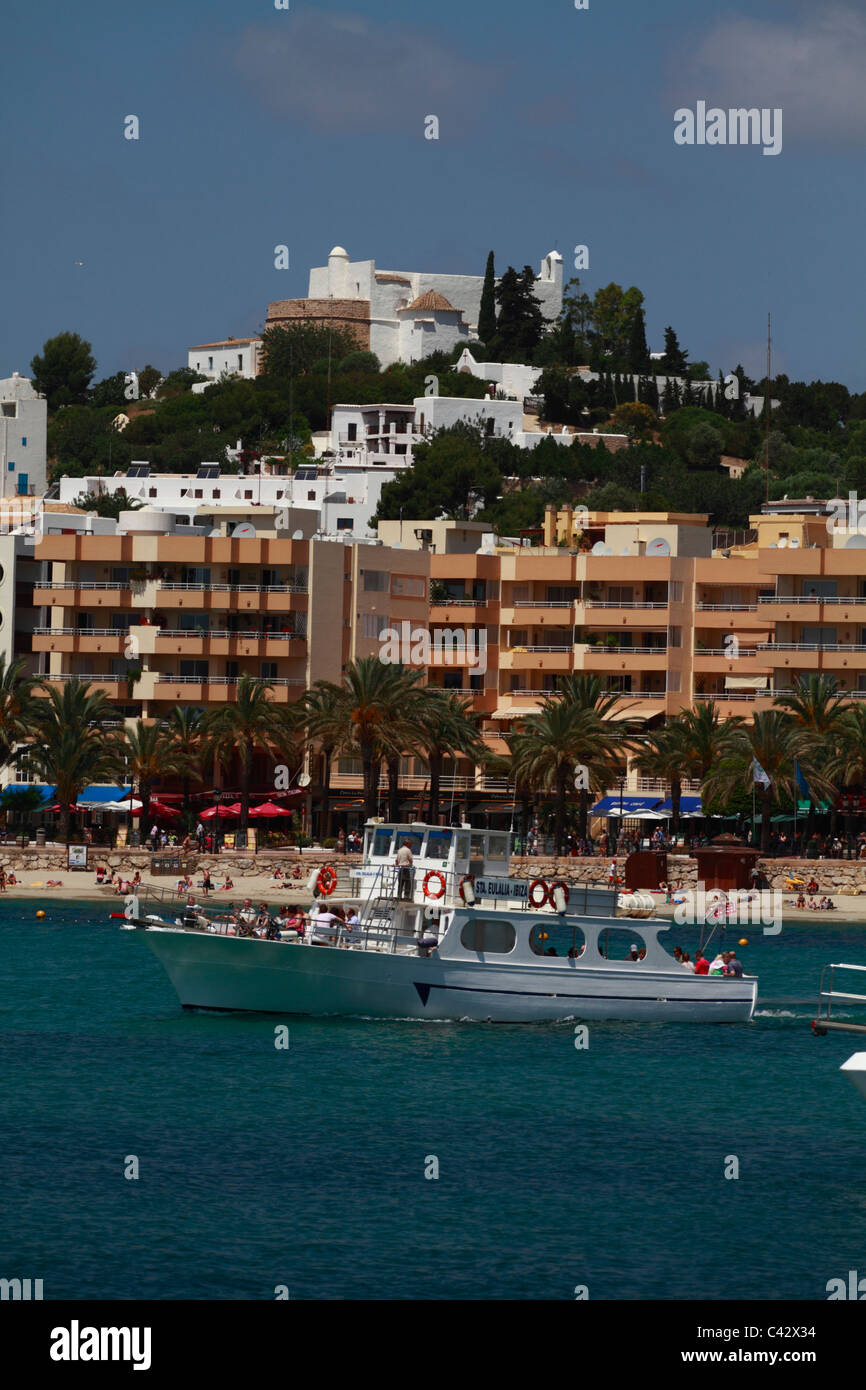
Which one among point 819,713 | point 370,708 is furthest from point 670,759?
point 370,708

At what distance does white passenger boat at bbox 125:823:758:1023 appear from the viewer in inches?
2009

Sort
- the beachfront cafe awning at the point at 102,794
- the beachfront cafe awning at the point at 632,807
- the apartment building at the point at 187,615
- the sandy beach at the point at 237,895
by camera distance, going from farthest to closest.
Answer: the apartment building at the point at 187,615
the beachfront cafe awning at the point at 102,794
the beachfront cafe awning at the point at 632,807
the sandy beach at the point at 237,895

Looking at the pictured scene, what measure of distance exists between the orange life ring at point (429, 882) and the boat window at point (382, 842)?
138 centimetres

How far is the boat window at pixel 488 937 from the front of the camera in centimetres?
5094

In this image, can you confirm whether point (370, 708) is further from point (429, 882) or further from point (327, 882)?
point (429, 882)

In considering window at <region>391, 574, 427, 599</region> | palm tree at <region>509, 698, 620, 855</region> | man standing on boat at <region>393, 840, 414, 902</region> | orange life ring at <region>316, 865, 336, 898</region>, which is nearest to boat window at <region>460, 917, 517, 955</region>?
man standing on boat at <region>393, 840, 414, 902</region>

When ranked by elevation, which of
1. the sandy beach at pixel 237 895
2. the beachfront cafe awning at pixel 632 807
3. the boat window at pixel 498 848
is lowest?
the sandy beach at pixel 237 895

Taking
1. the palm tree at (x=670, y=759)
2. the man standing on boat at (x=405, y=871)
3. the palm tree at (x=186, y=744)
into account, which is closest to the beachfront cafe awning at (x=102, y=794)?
the palm tree at (x=186, y=744)

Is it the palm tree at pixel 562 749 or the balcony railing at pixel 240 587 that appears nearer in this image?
the palm tree at pixel 562 749

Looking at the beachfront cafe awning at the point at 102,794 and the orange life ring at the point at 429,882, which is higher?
the orange life ring at the point at 429,882

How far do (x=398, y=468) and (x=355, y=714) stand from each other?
8743 cm

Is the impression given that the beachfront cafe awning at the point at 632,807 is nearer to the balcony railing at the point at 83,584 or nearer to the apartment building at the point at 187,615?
the apartment building at the point at 187,615

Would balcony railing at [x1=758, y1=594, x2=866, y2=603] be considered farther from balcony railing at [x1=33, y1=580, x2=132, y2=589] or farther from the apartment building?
balcony railing at [x1=33, y1=580, x2=132, y2=589]
